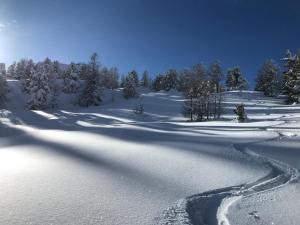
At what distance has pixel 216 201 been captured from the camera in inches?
218

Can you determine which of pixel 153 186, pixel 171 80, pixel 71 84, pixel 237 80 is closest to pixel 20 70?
pixel 71 84

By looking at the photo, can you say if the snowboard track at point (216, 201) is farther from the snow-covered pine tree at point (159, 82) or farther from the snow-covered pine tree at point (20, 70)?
the snow-covered pine tree at point (159, 82)

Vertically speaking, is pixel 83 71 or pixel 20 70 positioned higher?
pixel 20 70

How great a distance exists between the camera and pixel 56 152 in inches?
432

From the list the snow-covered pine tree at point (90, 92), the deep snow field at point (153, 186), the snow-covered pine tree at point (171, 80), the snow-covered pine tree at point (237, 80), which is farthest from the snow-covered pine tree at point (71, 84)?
the deep snow field at point (153, 186)

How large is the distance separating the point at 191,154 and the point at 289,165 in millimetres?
2707

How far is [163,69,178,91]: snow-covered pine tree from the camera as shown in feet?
360

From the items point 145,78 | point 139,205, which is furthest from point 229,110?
point 145,78

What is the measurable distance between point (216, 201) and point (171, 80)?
105m

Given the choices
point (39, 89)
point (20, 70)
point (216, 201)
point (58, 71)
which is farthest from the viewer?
point (58, 71)

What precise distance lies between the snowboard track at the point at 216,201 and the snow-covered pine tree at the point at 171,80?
337 feet

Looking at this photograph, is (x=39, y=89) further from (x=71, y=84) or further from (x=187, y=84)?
(x=187, y=84)

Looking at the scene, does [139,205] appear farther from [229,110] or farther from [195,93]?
[229,110]

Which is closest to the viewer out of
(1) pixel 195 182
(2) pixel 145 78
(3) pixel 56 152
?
(1) pixel 195 182
